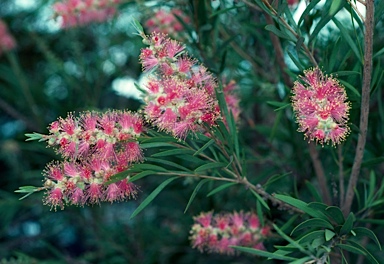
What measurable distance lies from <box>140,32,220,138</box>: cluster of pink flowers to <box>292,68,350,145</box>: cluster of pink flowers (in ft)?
0.45

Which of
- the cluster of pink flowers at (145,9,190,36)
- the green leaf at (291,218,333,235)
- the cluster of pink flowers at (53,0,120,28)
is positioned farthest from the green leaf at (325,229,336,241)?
the cluster of pink flowers at (53,0,120,28)

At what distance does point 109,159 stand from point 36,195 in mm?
894

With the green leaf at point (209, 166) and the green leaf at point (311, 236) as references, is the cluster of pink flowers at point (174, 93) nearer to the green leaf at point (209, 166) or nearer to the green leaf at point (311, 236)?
the green leaf at point (209, 166)

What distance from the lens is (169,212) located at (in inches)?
68.9

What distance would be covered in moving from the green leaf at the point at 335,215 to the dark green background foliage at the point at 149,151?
0.13m

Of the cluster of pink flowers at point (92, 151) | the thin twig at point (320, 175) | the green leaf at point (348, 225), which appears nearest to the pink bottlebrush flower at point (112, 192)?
the cluster of pink flowers at point (92, 151)

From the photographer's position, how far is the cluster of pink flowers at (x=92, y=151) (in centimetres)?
79

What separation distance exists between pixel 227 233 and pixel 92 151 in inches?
12.9

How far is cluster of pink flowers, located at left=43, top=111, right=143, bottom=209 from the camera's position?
31.1 inches

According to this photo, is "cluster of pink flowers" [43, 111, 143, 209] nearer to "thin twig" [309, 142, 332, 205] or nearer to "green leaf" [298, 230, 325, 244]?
"green leaf" [298, 230, 325, 244]

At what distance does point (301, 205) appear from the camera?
2.60ft

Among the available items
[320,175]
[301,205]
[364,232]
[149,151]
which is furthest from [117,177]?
[149,151]

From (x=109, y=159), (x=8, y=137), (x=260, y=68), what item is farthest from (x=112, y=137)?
(x=8, y=137)

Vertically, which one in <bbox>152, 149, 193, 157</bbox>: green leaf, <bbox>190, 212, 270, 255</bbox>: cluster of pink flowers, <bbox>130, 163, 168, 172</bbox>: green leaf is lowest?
<bbox>190, 212, 270, 255</bbox>: cluster of pink flowers
